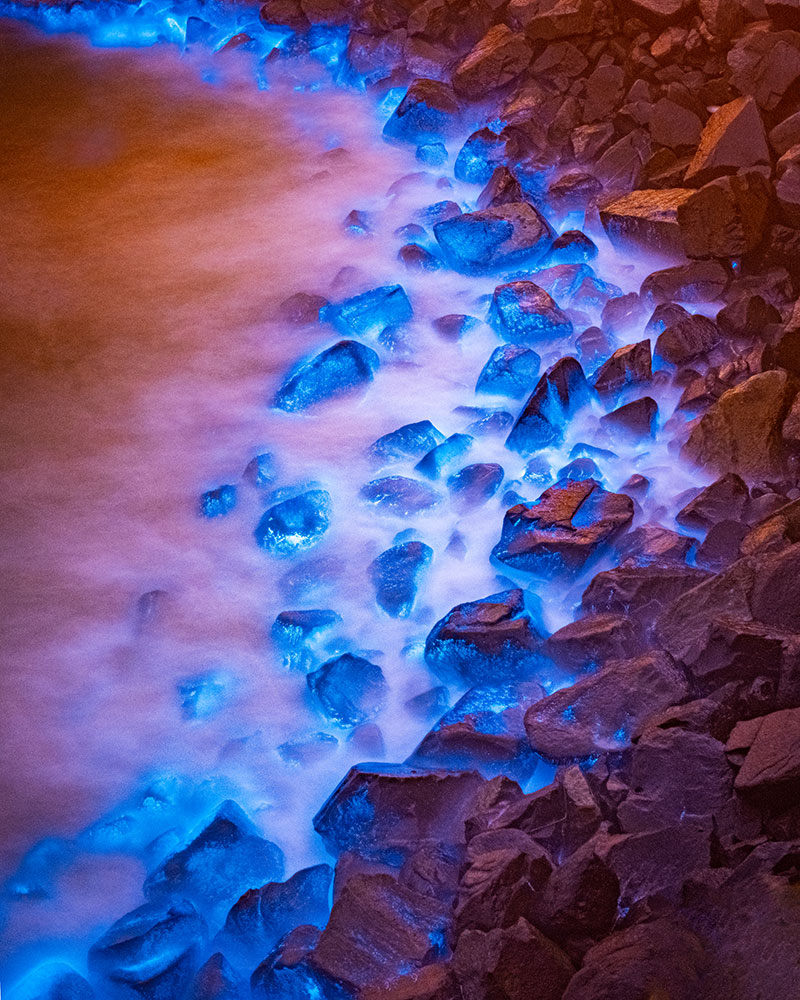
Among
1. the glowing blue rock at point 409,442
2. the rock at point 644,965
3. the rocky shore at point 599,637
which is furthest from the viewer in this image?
the glowing blue rock at point 409,442

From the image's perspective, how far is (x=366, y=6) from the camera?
11.3ft

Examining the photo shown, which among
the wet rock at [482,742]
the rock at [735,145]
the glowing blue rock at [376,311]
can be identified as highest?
the rock at [735,145]

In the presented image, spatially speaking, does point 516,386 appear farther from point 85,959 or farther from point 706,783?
point 85,959

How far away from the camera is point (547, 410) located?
2.00 m

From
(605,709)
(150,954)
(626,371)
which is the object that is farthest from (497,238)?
(150,954)

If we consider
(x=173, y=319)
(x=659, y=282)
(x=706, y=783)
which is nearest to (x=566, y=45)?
(x=659, y=282)

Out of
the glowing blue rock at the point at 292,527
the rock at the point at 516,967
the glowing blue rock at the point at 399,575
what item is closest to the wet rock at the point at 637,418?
the glowing blue rock at the point at 399,575

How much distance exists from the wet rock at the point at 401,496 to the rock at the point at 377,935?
79 centimetres

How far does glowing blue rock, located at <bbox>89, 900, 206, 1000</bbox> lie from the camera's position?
1323 mm

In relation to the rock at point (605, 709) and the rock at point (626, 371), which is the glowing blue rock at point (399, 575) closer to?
the rock at point (605, 709)

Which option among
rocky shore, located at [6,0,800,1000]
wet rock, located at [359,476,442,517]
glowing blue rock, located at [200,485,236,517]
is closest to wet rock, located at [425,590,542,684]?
rocky shore, located at [6,0,800,1000]

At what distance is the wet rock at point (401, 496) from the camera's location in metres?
1.95

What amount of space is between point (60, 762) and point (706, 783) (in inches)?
39.1

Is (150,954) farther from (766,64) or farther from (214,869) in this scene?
(766,64)
